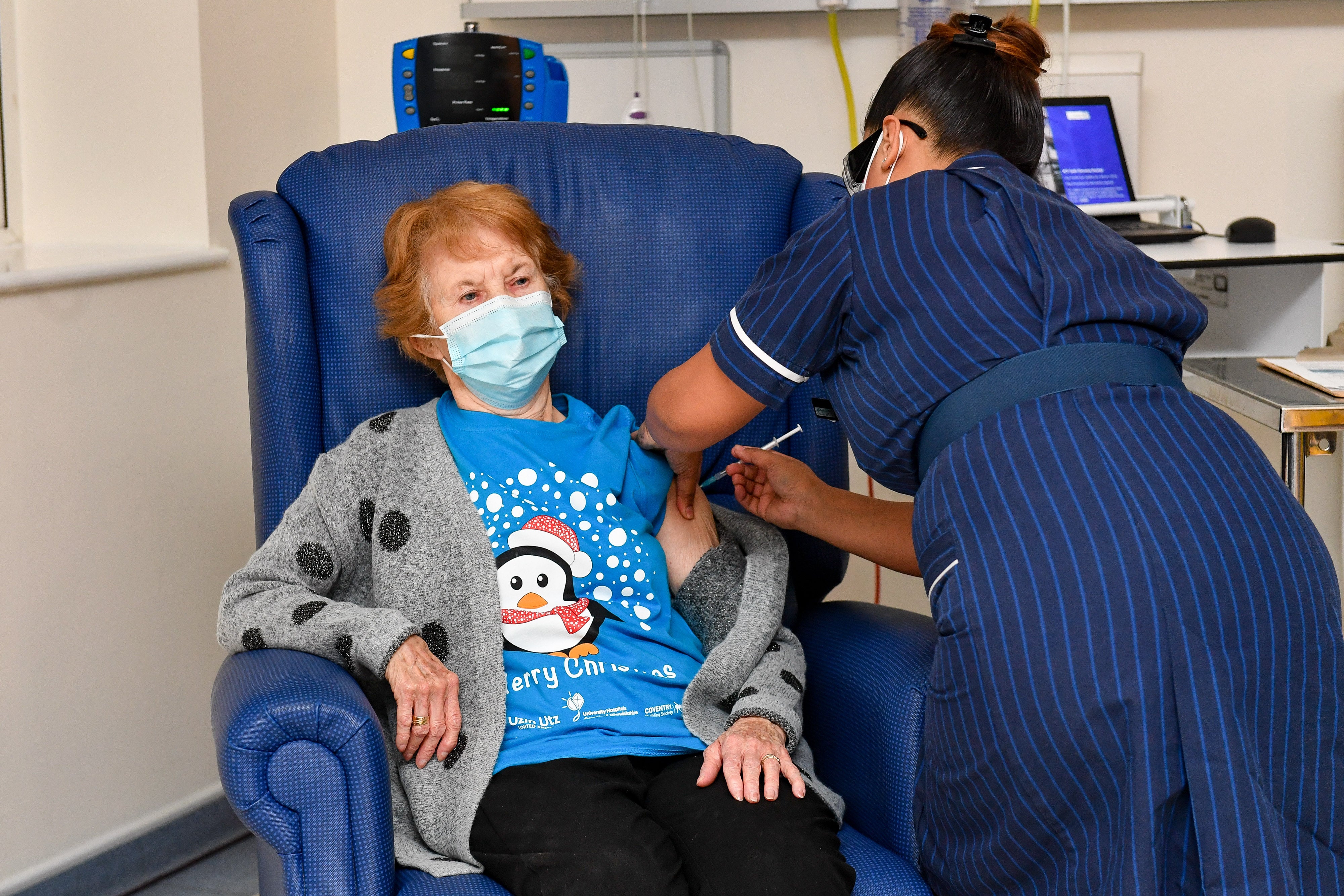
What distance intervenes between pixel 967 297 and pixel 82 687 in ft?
5.23

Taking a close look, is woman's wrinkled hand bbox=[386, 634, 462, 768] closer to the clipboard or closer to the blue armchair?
the blue armchair

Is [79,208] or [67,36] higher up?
[67,36]

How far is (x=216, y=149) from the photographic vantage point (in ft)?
7.09

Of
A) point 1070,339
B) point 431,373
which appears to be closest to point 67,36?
point 431,373

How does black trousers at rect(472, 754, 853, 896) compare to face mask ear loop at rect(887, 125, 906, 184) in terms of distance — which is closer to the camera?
black trousers at rect(472, 754, 853, 896)

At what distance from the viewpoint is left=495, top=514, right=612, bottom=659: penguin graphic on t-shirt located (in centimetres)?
135

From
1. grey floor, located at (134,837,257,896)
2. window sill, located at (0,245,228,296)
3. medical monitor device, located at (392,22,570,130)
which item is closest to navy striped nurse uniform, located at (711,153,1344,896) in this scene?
medical monitor device, located at (392,22,570,130)

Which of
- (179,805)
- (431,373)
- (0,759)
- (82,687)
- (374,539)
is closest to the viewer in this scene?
(374,539)

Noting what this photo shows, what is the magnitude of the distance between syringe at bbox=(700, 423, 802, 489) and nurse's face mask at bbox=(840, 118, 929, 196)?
0.31 m

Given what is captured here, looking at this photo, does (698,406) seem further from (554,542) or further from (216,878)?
(216,878)

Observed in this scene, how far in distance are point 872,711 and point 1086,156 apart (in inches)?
66.0

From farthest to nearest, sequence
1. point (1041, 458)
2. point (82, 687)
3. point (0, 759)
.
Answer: point (82, 687) < point (0, 759) < point (1041, 458)

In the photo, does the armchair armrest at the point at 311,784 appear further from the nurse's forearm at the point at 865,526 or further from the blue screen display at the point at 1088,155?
the blue screen display at the point at 1088,155

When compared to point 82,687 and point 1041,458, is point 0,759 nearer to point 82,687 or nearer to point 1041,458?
point 82,687
